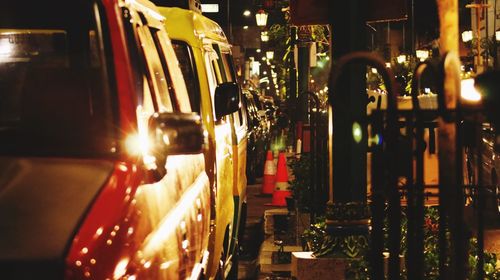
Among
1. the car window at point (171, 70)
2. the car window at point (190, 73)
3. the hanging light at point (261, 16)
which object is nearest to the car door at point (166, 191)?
the car window at point (171, 70)

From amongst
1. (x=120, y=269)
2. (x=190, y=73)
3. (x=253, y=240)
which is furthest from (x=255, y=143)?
(x=120, y=269)

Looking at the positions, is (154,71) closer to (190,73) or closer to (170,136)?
(170,136)

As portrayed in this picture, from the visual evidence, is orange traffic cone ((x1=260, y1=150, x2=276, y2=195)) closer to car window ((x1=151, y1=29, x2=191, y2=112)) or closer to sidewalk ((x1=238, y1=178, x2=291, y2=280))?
sidewalk ((x1=238, y1=178, x2=291, y2=280))

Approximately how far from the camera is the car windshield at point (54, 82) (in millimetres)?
3332

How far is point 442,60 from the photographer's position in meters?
3.74

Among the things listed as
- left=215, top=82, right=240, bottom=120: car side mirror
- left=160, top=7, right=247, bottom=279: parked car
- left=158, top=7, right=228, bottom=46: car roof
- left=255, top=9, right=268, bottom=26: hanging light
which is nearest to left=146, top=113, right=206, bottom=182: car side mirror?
left=160, top=7, right=247, bottom=279: parked car

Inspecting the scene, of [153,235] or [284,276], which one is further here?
[284,276]

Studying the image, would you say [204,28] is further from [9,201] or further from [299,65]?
[299,65]

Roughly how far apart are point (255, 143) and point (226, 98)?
1309cm

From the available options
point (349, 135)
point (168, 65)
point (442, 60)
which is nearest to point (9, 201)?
point (442, 60)

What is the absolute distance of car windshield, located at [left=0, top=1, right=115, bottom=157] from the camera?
3332mm

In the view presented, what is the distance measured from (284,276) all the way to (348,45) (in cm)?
369

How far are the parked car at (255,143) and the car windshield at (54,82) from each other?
12.0 meters

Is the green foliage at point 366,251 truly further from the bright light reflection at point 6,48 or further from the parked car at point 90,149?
the bright light reflection at point 6,48
